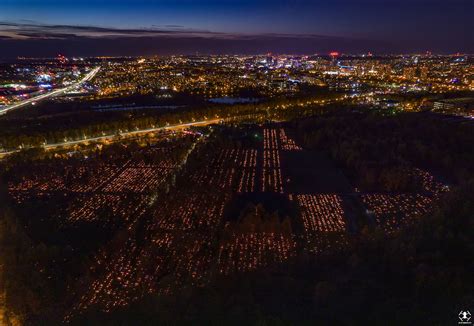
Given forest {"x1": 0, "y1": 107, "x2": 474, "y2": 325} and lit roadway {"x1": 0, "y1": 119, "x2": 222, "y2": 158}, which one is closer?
forest {"x1": 0, "y1": 107, "x2": 474, "y2": 325}

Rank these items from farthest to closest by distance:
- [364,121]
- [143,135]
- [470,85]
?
[470,85] → [364,121] → [143,135]

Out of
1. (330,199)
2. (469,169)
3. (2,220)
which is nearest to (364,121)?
(469,169)

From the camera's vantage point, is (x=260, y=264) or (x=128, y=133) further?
(x=128, y=133)

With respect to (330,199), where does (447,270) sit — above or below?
above

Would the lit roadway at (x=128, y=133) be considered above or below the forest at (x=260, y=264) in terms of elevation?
below

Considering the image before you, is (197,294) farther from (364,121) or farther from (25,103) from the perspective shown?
(25,103)

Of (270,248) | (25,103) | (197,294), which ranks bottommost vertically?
(25,103)

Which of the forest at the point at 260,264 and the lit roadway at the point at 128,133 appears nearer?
the forest at the point at 260,264

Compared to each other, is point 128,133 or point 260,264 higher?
point 260,264

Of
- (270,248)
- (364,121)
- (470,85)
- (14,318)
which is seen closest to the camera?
(14,318)

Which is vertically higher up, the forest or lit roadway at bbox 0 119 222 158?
the forest

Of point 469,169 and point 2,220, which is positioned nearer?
point 2,220
